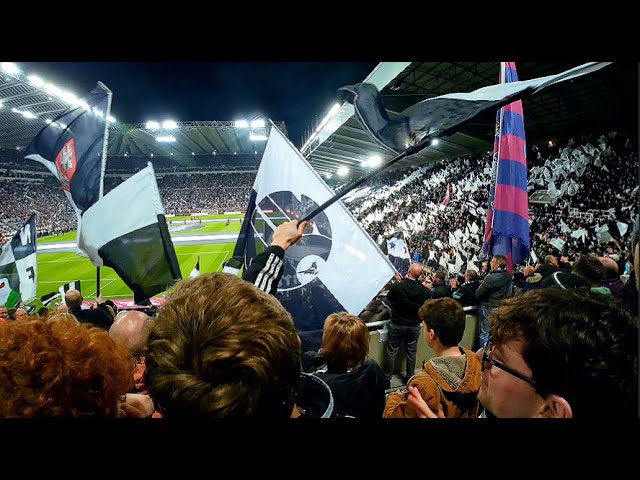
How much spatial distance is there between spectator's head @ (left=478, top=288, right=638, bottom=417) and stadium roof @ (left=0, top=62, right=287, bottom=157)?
43.9 feet

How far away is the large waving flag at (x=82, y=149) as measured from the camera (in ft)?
11.5

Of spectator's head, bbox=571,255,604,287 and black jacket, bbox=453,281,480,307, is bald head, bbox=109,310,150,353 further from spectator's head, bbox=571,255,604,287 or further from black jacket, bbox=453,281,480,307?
spectator's head, bbox=571,255,604,287

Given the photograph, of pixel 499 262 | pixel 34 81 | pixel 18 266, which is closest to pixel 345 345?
pixel 499 262

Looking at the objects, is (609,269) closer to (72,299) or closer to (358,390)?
(358,390)

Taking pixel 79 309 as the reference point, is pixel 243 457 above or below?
Result: above

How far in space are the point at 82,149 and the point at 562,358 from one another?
4.56 meters

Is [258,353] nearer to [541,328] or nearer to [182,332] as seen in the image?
[182,332]

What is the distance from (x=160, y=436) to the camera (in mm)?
1122

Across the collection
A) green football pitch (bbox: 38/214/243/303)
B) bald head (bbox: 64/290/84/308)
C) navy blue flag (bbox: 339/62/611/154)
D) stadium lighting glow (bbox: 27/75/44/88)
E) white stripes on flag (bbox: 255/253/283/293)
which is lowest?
green football pitch (bbox: 38/214/243/303)

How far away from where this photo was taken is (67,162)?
12.2 feet

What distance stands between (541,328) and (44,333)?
1678mm

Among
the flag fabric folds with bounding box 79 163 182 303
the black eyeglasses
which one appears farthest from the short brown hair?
the flag fabric folds with bounding box 79 163 182 303

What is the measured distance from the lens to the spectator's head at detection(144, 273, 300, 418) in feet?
2.38
